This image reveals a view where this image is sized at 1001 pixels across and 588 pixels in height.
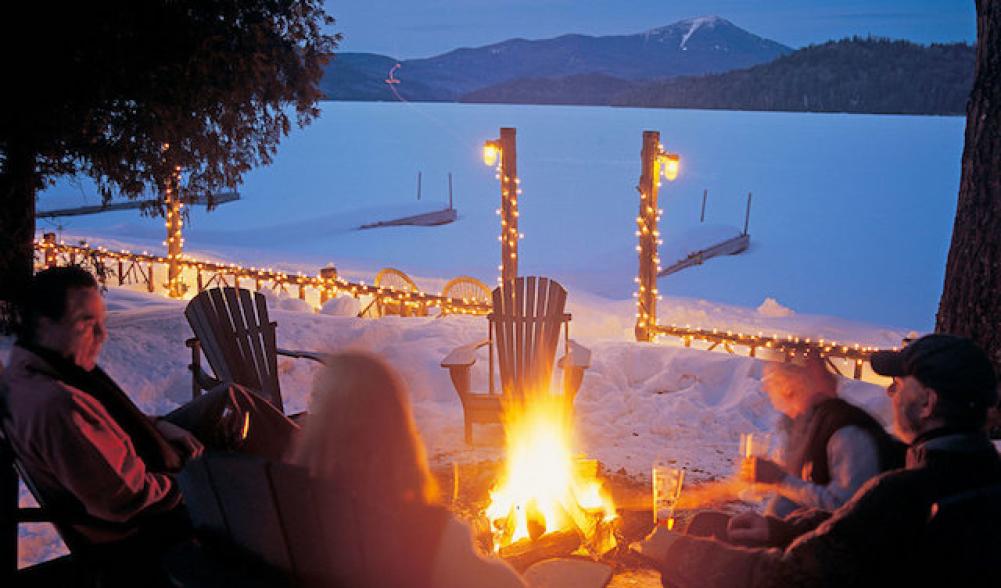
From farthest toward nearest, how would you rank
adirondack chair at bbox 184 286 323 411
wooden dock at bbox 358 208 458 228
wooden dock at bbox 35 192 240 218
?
1. wooden dock at bbox 358 208 458 228
2. wooden dock at bbox 35 192 240 218
3. adirondack chair at bbox 184 286 323 411

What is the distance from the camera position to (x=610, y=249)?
34.7m

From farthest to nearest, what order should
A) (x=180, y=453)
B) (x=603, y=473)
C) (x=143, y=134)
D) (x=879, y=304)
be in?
(x=879, y=304), (x=143, y=134), (x=603, y=473), (x=180, y=453)

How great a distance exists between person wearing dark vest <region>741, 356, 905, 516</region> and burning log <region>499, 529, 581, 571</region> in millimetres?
1008

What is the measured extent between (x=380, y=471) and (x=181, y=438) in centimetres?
141

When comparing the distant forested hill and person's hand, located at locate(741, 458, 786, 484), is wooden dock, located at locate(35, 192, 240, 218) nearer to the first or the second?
person's hand, located at locate(741, 458, 786, 484)

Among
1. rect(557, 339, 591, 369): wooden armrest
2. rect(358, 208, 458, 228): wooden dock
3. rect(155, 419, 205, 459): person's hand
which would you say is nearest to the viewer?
rect(155, 419, 205, 459): person's hand

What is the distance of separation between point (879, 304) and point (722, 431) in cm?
2464

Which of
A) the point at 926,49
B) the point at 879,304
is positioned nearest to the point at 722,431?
the point at 879,304

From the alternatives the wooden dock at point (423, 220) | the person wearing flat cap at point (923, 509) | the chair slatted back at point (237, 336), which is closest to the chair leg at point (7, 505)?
the person wearing flat cap at point (923, 509)

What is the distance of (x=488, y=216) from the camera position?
145ft

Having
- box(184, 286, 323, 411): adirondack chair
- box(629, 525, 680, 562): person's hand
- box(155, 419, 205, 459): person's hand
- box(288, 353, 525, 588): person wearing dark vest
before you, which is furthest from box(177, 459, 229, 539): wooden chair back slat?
box(184, 286, 323, 411): adirondack chair

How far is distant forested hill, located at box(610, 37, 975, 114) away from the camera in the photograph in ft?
369

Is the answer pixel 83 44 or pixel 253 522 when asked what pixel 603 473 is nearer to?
pixel 253 522

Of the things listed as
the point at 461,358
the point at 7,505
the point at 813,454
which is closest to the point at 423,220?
the point at 461,358
